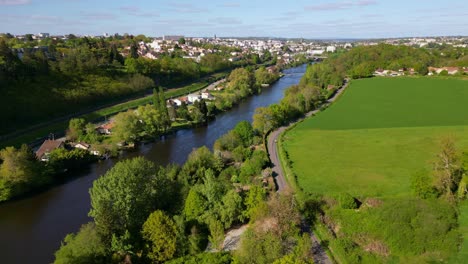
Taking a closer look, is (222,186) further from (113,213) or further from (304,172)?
(304,172)

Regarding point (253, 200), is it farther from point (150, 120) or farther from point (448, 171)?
point (150, 120)

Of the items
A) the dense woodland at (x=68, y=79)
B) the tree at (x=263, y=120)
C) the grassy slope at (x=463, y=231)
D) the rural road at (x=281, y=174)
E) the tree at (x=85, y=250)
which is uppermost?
the dense woodland at (x=68, y=79)

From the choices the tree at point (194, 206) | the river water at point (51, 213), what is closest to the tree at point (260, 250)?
the tree at point (194, 206)

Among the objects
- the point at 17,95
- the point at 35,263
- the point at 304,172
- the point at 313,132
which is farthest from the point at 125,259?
the point at 17,95

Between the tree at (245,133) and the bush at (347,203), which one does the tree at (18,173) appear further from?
the bush at (347,203)

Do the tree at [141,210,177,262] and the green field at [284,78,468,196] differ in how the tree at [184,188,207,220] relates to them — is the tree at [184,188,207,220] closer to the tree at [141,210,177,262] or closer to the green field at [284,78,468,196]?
the tree at [141,210,177,262]

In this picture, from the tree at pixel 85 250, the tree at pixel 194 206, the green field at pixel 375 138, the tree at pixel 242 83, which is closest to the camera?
the tree at pixel 85 250
